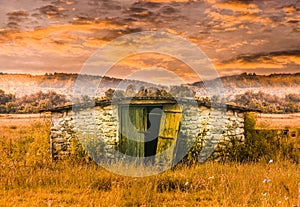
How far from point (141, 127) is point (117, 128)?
0.86 metres

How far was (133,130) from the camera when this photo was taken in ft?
44.3

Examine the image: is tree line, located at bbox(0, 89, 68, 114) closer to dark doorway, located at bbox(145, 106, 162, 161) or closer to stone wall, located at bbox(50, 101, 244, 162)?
dark doorway, located at bbox(145, 106, 162, 161)

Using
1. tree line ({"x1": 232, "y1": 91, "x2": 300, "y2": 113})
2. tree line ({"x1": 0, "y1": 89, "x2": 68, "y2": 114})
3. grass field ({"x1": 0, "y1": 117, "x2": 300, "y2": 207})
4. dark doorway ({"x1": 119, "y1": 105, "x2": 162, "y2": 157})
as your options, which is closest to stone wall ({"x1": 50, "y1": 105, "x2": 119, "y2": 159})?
dark doorway ({"x1": 119, "y1": 105, "x2": 162, "y2": 157})

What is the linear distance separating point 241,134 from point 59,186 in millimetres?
6940

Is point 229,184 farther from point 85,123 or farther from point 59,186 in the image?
point 85,123

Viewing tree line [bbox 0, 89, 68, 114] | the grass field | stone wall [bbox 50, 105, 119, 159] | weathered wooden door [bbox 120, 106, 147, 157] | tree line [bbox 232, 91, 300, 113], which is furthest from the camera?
tree line [bbox 232, 91, 300, 113]

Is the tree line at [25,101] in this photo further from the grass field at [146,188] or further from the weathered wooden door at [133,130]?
the grass field at [146,188]

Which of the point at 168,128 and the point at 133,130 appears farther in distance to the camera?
Result: the point at 133,130

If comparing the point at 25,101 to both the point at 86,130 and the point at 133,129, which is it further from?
the point at 133,129

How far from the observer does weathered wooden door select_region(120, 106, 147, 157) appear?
43.8ft

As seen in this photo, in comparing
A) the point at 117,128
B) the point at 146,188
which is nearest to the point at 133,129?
the point at 117,128

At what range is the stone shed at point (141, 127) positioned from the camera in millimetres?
13094

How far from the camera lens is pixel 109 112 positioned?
43.7 ft

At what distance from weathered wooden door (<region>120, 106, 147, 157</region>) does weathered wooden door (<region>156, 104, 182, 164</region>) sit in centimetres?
67
